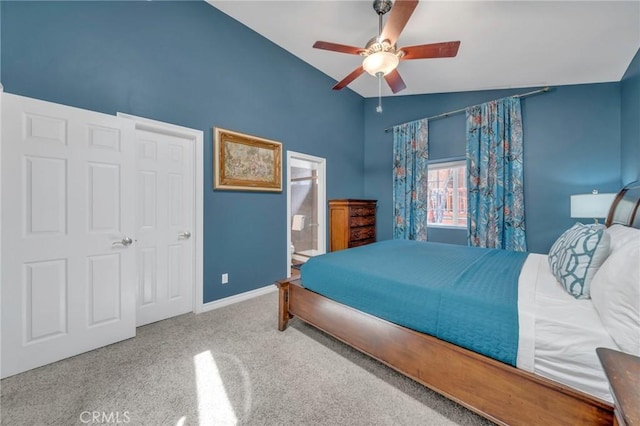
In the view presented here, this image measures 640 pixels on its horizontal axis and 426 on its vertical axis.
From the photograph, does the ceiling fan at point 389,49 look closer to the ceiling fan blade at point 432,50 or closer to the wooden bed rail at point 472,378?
the ceiling fan blade at point 432,50

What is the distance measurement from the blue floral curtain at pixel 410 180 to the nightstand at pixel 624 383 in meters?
3.54

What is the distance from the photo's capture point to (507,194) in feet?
11.6

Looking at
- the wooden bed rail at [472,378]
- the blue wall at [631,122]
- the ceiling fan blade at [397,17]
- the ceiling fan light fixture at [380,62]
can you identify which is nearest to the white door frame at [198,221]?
the wooden bed rail at [472,378]

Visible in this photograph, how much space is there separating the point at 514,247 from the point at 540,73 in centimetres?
227

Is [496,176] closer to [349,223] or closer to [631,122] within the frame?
[631,122]

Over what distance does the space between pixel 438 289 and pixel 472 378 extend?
45cm

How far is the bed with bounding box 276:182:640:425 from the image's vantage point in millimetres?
1028

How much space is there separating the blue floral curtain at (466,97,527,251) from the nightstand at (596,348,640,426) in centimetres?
320

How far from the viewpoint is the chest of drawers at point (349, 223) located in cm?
415

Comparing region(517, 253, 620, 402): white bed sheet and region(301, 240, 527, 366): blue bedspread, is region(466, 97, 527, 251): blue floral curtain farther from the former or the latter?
region(517, 253, 620, 402): white bed sheet

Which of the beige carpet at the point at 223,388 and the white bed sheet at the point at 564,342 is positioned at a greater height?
the white bed sheet at the point at 564,342

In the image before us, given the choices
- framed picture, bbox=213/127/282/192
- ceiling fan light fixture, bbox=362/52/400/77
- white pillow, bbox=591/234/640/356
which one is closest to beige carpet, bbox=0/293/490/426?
white pillow, bbox=591/234/640/356

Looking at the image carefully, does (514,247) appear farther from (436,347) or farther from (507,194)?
(436,347)

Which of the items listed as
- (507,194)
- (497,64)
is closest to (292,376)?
(507,194)
